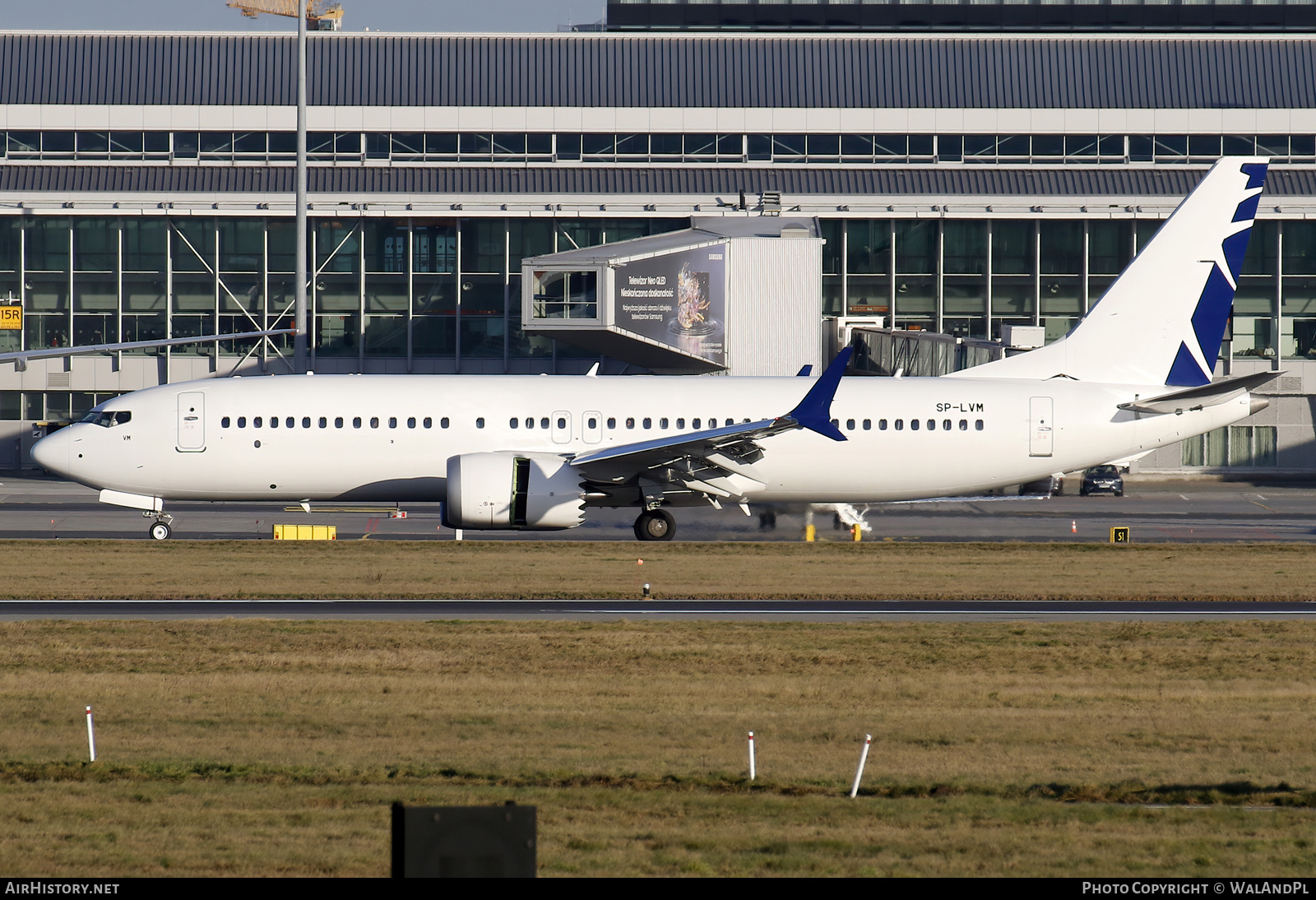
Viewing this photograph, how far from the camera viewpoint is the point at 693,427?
115 ft

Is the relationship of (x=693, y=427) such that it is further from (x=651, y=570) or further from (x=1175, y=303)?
(x=1175, y=303)

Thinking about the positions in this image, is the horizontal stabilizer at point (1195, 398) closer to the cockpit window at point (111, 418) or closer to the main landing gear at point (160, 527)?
the main landing gear at point (160, 527)

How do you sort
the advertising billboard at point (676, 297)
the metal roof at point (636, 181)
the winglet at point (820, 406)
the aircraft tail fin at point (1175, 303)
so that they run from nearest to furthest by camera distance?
1. the winglet at point (820, 406)
2. the aircraft tail fin at point (1175, 303)
3. the advertising billboard at point (676, 297)
4. the metal roof at point (636, 181)

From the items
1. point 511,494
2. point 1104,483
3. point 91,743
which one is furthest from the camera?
point 1104,483

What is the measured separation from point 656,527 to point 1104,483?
27525mm

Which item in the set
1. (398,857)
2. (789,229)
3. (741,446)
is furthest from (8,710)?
(789,229)

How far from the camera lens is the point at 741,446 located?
111ft

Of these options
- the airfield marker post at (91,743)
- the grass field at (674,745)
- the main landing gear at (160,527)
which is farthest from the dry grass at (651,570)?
the airfield marker post at (91,743)

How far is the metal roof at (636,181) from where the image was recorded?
67625 mm

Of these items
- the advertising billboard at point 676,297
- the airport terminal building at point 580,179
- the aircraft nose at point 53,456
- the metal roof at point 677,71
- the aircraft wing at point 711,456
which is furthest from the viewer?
the metal roof at point 677,71

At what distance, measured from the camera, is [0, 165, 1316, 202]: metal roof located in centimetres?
6762

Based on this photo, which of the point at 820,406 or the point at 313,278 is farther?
the point at 313,278

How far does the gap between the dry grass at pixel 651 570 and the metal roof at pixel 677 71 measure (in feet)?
136

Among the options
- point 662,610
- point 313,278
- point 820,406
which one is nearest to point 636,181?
point 313,278
